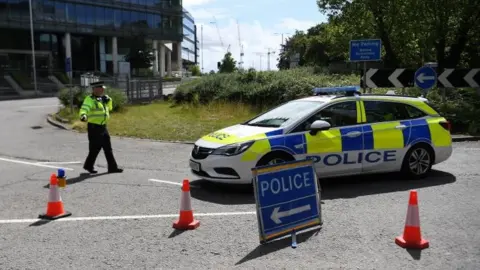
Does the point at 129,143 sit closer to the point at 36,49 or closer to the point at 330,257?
the point at 330,257

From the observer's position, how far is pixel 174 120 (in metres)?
18.8

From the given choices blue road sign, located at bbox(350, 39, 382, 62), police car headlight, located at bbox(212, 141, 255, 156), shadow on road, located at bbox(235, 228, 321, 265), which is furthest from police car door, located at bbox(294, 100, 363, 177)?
blue road sign, located at bbox(350, 39, 382, 62)

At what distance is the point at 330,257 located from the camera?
476 cm

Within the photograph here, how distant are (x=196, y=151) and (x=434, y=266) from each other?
4.15 m

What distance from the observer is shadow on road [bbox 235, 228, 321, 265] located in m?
4.83

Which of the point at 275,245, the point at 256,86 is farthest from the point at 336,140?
the point at 256,86

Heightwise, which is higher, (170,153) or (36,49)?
(36,49)

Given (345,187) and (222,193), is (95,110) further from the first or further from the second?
(345,187)

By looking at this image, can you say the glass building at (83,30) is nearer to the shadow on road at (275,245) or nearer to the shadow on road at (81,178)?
the shadow on road at (81,178)

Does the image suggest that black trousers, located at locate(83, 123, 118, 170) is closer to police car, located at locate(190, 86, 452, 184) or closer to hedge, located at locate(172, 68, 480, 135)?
police car, located at locate(190, 86, 452, 184)

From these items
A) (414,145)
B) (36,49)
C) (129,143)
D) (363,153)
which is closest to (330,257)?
(363,153)

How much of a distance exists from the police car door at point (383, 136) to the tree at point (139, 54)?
187 feet

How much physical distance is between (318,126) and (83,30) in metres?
54.7

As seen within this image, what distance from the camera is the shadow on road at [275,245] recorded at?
4.83 metres
